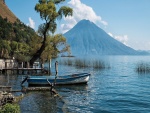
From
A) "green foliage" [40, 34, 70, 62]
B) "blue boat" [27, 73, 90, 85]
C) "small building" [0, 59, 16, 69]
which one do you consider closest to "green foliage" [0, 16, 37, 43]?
"small building" [0, 59, 16, 69]

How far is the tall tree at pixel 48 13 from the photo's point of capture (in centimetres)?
5097

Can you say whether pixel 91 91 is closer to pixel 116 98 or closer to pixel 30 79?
pixel 116 98

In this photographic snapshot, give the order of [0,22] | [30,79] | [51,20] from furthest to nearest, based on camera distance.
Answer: [0,22] < [51,20] < [30,79]

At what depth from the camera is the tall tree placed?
50969mm

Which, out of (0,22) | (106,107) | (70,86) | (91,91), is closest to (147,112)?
(106,107)

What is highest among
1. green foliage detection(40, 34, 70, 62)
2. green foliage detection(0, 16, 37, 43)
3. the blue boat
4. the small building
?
A: green foliage detection(0, 16, 37, 43)

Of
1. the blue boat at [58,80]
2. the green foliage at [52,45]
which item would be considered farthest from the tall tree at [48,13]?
the blue boat at [58,80]

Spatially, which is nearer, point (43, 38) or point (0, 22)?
point (43, 38)

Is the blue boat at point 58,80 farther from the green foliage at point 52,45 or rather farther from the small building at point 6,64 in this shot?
the small building at point 6,64

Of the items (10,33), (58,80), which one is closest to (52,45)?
(58,80)

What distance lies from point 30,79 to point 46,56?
19.7 meters

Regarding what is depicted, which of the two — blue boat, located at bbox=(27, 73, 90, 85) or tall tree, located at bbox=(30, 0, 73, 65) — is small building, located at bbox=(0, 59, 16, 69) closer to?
tall tree, located at bbox=(30, 0, 73, 65)

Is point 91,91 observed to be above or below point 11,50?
below

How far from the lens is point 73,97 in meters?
30.2
